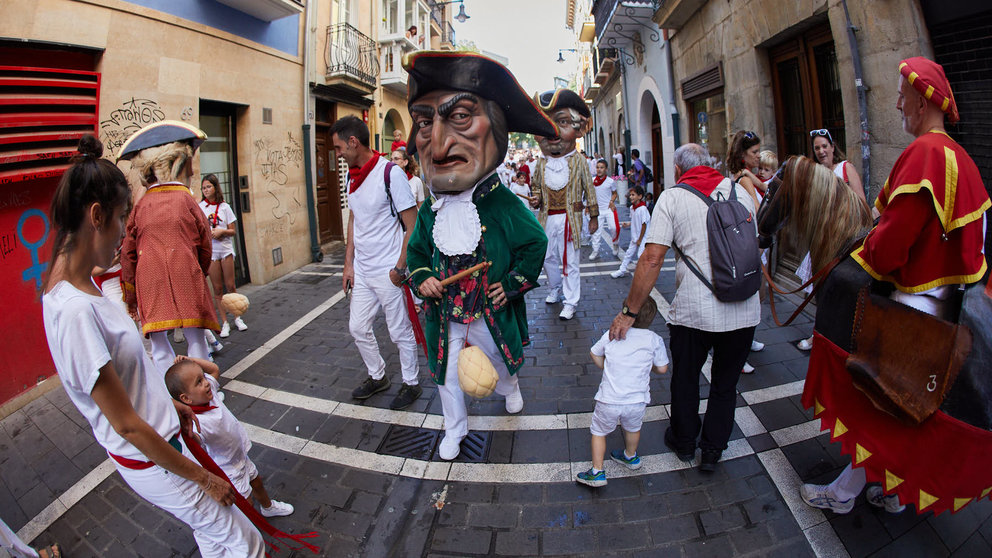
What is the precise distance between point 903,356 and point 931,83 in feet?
3.70

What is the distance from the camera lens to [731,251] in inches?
102

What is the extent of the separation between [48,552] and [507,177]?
47.1 feet

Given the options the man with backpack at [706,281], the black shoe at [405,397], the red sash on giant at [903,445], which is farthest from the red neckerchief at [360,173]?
the red sash on giant at [903,445]

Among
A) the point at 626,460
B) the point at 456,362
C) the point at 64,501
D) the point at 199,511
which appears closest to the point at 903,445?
the point at 626,460

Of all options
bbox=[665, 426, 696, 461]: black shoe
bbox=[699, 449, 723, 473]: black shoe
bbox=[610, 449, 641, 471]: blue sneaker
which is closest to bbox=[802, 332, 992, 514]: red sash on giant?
bbox=[699, 449, 723, 473]: black shoe

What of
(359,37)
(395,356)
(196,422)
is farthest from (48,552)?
(359,37)

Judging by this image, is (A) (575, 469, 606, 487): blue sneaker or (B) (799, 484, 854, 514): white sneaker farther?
(A) (575, 469, 606, 487): blue sneaker

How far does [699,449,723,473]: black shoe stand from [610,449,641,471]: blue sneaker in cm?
36

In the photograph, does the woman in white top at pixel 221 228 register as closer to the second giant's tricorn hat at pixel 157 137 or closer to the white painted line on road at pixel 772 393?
the second giant's tricorn hat at pixel 157 137

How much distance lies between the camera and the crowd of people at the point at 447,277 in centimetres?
170

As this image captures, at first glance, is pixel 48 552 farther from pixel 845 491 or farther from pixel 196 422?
pixel 845 491

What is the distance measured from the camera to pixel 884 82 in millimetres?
4742

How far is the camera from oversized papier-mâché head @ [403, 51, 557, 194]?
9.20ft

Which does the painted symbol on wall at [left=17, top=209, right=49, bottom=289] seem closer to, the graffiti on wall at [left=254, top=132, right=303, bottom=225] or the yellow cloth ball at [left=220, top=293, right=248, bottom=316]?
the yellow cloth ball at [left=220, top=293, right=248, bottom=316]
